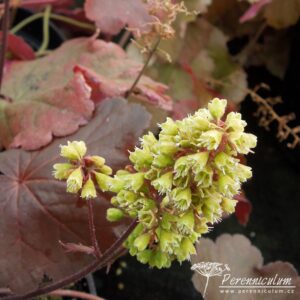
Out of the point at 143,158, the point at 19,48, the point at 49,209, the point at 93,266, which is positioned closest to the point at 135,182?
the point at 143,158

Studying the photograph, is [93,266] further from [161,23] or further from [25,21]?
[25,21]

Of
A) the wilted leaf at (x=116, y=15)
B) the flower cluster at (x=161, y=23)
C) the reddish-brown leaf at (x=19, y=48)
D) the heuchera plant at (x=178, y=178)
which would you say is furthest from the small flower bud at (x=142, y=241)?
the reddish-brown leaf at (x=19, y=48)

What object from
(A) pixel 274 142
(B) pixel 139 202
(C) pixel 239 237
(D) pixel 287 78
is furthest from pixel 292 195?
(B) pixel 139 202

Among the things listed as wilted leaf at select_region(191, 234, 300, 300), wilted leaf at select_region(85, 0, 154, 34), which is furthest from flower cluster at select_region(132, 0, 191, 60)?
wilted leaf at select_region(191, 234, 300, 300)

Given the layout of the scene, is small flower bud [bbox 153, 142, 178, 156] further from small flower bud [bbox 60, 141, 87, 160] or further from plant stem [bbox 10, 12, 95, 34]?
plant stem [bbox 10, 12, 95, 34]

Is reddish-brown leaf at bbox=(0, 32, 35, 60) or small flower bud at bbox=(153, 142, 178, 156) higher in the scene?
small flower bud at bbox=(153, 142, 178, 156)

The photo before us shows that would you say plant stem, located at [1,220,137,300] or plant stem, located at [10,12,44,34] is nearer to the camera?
plant stem, located at [1,220,137,300]

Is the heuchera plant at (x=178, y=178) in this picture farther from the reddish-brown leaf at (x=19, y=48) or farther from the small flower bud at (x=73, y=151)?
the reddish-brown leaf at (x=19, y=48)
